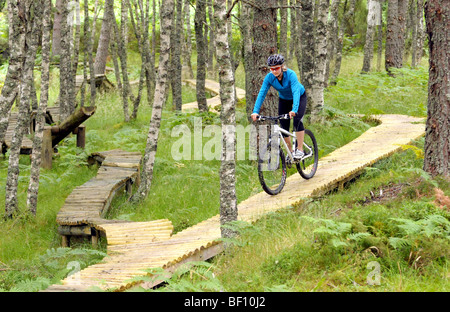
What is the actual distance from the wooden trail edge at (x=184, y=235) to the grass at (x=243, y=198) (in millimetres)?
271

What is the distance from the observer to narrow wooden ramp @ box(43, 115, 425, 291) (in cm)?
565

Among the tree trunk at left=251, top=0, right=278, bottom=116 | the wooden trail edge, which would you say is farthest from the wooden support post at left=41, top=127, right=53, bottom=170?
the tree trunk at left=251, top=0, right=278, bottom=116

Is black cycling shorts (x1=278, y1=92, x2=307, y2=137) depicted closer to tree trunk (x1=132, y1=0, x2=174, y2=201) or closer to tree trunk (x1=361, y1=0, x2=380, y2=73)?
tree trunk (x1=132, y1=0, x2=174, y2=201)

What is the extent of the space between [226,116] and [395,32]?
1596cm

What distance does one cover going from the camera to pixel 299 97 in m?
8.14

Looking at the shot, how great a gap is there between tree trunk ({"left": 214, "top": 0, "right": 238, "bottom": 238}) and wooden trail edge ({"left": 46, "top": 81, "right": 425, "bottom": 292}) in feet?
1.54

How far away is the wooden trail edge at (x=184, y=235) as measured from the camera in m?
5.62

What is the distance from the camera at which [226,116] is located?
645 cm

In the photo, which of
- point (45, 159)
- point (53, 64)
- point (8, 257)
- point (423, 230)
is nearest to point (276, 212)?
point (423, 230)

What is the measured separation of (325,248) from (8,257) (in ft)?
18.0

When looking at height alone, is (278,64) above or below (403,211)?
above

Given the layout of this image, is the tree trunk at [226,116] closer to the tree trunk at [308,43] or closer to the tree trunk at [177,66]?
the tree trunk at [308,43]

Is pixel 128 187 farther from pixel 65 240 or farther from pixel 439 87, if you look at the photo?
pixel 439 87
